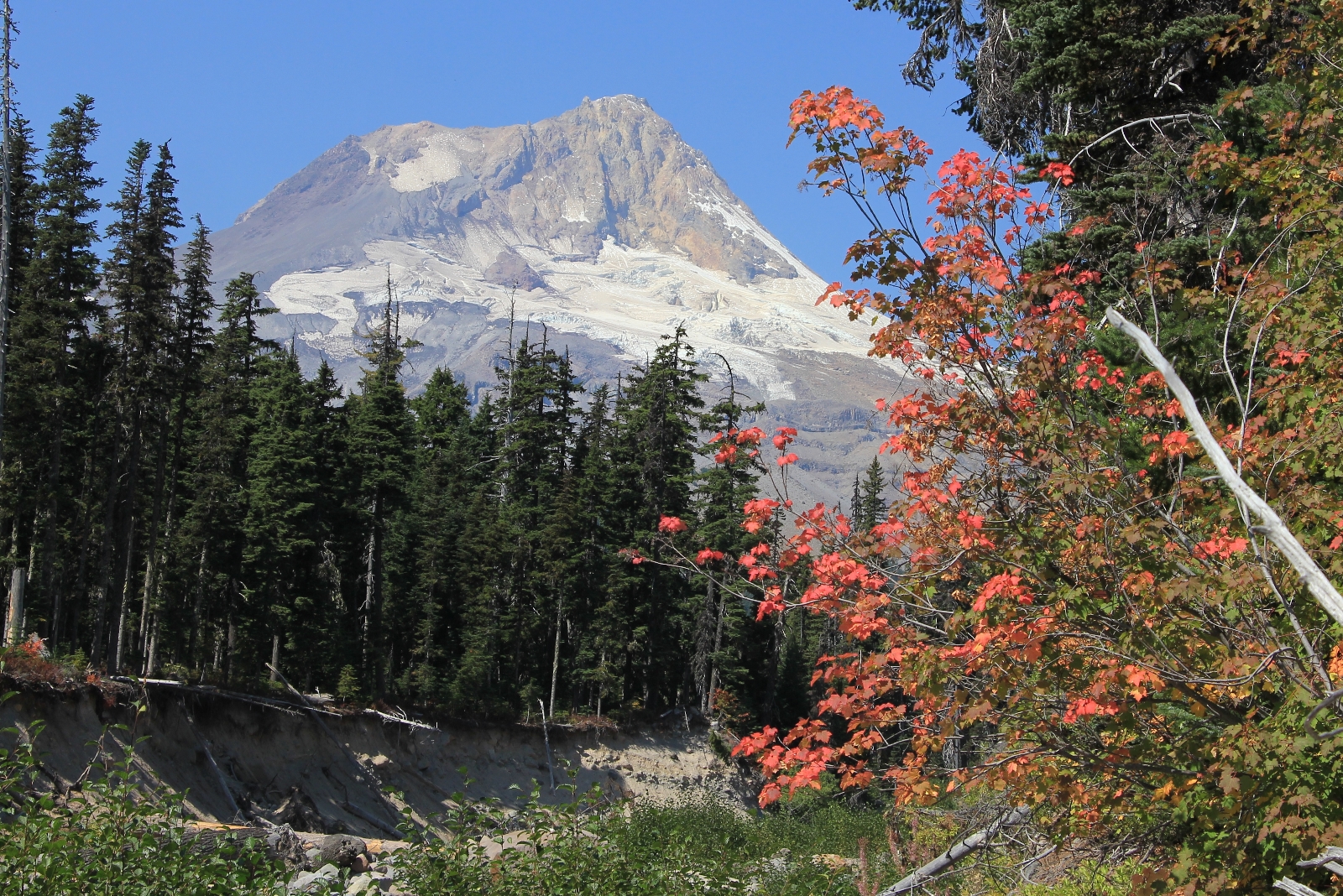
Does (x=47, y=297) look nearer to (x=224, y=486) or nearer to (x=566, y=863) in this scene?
(x=224, y=486)

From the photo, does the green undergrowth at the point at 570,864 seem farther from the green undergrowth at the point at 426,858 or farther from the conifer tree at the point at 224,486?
the conifer tree at the point at 224,486

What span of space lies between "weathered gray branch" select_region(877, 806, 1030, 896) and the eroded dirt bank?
5.88 metres

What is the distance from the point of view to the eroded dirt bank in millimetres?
19984

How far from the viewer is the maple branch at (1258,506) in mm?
3967

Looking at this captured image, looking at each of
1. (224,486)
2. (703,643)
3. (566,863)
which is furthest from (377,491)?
(566,863)

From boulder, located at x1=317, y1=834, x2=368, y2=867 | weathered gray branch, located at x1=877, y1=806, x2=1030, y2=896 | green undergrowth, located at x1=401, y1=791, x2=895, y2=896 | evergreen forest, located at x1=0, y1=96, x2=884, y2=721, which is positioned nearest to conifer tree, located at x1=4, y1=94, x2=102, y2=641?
evergreen forest, located at x1=0, y1=96, x2=884, y2=721

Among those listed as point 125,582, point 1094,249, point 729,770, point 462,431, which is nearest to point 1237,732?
point 1094,249

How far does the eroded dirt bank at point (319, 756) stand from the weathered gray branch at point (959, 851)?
19.3 feet

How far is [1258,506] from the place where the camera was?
4.14 m

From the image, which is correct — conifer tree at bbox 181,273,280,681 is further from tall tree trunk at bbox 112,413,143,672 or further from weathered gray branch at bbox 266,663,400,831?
weathered gray branch at bbox 266,663,400,831

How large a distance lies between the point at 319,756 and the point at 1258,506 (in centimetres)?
2785

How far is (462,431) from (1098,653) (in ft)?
169

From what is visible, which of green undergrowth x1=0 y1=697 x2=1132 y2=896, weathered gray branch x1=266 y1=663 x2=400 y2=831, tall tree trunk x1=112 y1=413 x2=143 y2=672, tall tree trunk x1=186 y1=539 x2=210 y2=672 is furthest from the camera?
tall tree trunk x1=186 y1=539 x2=210 y2=672

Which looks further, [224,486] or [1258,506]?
[224,486]
